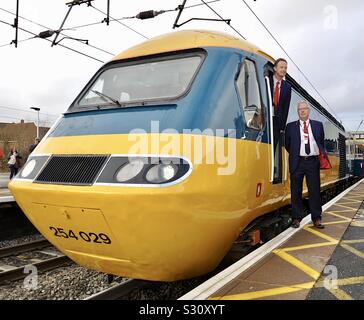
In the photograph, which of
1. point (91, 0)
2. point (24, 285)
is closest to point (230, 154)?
point (24, 285)

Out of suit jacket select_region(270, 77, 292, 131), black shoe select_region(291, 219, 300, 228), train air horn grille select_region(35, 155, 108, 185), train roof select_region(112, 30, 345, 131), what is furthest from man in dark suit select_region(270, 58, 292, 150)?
train air horn grille select_region(35, 155, 108, 185)

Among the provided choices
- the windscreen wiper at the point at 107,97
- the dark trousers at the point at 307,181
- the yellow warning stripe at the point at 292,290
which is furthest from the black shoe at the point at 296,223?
the windscreen wiper at the point at 107,97

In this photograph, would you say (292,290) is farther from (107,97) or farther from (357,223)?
(357,223)

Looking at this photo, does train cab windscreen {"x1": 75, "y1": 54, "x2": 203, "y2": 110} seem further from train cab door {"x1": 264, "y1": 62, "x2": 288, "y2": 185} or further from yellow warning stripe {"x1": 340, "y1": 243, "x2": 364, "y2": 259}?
yellow warning stripe {"x1": 340, "y1": 243, "x2": 364, "y2": 259}

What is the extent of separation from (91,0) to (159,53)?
542 cm

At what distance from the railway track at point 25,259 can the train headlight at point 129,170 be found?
11.2 ft

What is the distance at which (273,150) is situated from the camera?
5.04m

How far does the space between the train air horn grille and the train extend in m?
0.01

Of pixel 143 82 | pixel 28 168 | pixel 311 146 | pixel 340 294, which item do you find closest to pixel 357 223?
pixel 311 146

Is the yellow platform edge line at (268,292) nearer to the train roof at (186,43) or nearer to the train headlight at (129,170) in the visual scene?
the train headlight at (129,170)

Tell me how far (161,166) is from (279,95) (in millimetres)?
2631

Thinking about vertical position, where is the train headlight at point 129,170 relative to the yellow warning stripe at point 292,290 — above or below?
above

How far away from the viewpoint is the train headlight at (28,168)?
418cm
